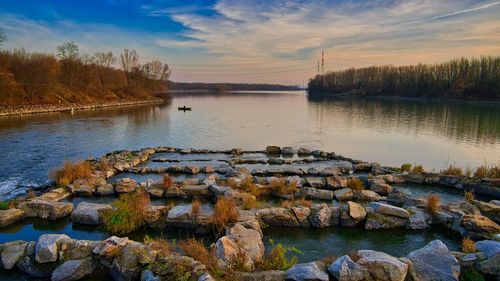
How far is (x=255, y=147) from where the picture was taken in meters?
29.1

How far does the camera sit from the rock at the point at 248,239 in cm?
898

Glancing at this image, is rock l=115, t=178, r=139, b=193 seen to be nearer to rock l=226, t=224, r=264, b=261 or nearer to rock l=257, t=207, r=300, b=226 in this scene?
rock l=257, t=207, r=300, b=226

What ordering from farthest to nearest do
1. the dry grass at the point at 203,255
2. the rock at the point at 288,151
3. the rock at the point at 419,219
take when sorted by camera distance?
the rock at the point at 288,151
the rock at the point at 419,219
the dry grass at the point at 203,255

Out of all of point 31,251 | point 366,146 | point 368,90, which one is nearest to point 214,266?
point 31,251

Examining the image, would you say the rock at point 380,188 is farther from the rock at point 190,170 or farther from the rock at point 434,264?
the rock at point 190,170

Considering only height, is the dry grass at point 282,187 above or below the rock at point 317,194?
above

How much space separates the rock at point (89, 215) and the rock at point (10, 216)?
6.30 feet

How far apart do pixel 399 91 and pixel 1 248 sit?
13389 cm

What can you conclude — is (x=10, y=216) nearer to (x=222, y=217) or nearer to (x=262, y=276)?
(x=222, y=217)

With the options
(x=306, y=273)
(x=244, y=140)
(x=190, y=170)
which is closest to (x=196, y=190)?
(x=190, y=170)

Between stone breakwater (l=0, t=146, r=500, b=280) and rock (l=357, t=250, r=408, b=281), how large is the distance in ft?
0.07

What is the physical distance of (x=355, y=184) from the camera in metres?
16.5

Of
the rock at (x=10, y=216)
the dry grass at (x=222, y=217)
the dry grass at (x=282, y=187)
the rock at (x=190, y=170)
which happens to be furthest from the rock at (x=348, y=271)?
the rock at (x=190, y=170)

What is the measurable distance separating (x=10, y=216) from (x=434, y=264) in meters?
13.0
